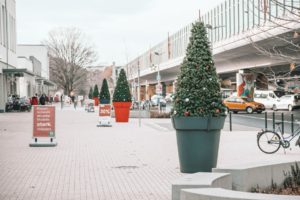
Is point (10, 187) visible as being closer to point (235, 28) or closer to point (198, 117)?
point (198, 117)

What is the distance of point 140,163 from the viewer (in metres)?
12.9

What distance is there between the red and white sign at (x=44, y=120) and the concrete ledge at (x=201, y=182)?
10.6 metres

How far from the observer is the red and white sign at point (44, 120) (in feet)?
56.2

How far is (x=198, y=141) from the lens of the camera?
35.2 ft

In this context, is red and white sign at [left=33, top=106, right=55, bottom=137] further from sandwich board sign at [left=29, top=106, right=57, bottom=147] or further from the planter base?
the planter base

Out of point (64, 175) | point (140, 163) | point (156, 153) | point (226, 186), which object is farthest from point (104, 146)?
point (226, 186)

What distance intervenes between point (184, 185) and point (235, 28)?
59820mm

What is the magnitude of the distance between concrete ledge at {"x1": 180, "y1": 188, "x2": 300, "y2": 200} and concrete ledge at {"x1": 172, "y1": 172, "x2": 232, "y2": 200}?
1.29 ft

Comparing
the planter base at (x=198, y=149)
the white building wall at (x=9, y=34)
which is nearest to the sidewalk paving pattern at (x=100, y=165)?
the planter base at (x=198, y=149)

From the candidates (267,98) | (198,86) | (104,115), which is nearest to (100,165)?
(198,86)

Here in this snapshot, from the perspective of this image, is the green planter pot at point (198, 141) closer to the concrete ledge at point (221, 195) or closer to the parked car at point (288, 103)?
the concrete ledge at point (221, 195)

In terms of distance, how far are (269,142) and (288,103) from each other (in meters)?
38.6

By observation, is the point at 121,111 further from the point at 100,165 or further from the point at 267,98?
the point at 267,98

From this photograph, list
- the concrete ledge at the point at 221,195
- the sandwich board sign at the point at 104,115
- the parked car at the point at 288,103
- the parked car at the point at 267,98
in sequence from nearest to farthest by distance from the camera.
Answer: the concrete ledge at the point at 221,195
the sandwich board sign at the point at 104,115
the parked car at the point at 288,103
the parked car at the point at 267,98
